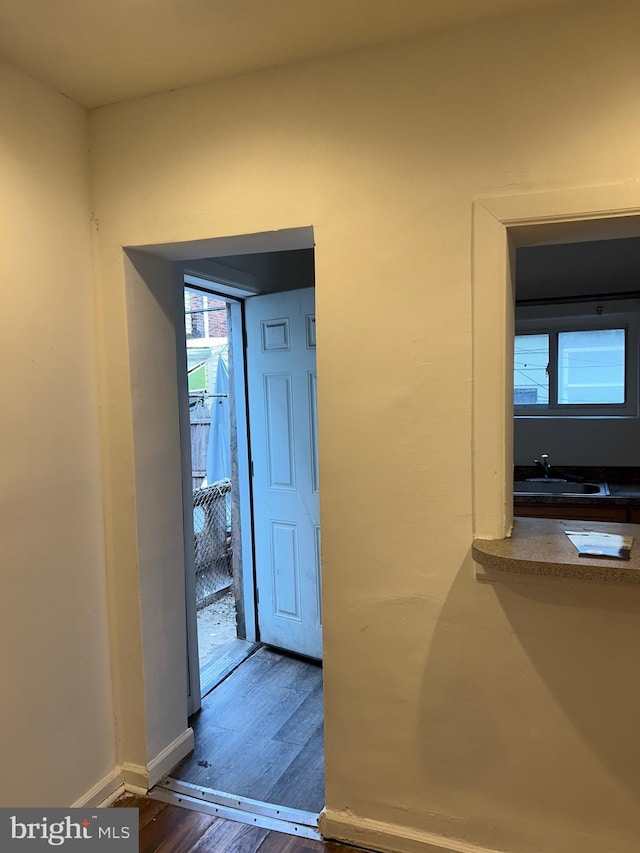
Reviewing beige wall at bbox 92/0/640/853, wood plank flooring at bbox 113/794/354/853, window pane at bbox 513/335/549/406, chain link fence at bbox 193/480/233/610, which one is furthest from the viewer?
chain link fence at bbox 193/480/233/610

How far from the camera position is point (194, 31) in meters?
1.64

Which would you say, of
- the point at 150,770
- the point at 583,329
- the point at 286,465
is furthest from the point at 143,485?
the point at 583,329

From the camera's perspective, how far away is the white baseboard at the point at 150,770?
2.21 meters

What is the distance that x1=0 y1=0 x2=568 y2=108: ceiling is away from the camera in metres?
1.53

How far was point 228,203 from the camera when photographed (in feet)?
6.31

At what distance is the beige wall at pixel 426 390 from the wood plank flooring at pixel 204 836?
178 millimetres

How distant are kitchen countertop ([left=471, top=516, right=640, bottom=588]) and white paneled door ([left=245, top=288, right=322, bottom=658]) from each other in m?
1.47

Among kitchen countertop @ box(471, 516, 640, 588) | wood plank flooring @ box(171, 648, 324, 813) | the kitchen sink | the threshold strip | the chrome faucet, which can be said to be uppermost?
kitchen countertop @ box(471, 516, 640, 588)

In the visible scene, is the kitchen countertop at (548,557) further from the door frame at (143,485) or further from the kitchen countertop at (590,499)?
the kitchen countertop at (590,499)

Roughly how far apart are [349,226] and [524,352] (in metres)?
2.45

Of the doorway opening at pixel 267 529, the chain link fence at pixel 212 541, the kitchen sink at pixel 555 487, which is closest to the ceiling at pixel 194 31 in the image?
the doorway opening at pixel 267 529

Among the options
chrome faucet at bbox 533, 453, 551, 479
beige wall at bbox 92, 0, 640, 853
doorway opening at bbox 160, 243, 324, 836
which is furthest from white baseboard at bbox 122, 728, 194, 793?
chrome faucet at bbox 533, 453, 551, 479

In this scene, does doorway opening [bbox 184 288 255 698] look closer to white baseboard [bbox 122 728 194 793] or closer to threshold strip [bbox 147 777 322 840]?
white baseboard [bbox 122 728 194 793]

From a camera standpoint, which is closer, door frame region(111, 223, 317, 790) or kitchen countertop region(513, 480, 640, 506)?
door frame region(111, 223, 317, 790)
